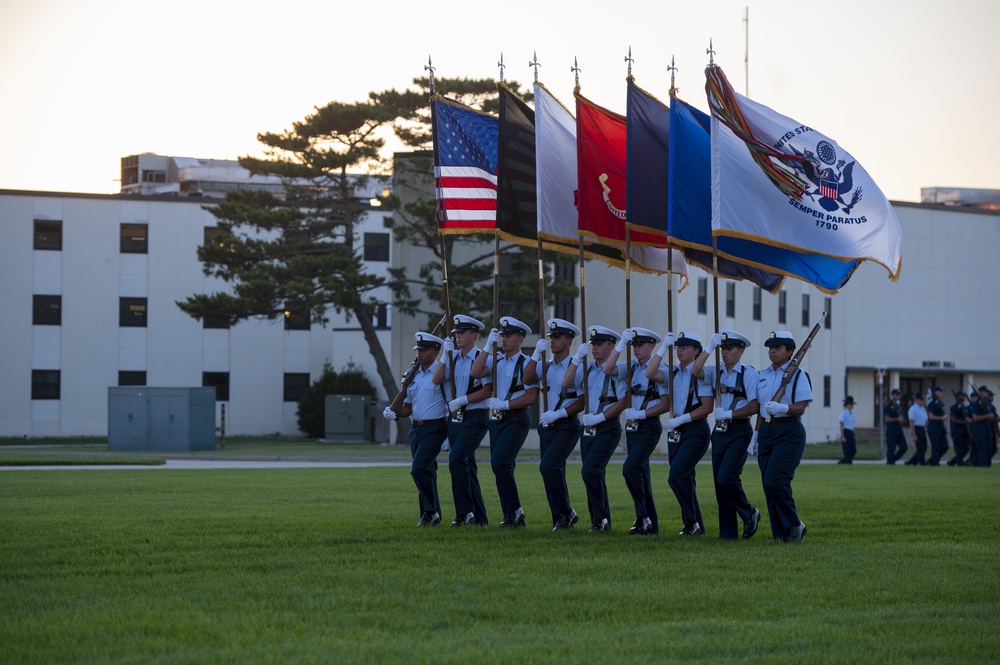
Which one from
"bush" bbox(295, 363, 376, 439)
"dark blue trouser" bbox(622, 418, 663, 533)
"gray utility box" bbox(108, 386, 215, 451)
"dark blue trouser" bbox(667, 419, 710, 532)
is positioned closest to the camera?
"dark blue trouser" bbox(667, 419, 710, 532)

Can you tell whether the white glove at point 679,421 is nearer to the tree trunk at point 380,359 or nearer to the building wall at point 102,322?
the tree trunk at point 380,359

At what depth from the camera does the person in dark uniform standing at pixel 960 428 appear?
109ft

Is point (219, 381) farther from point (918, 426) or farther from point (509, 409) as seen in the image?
point (509, 409)

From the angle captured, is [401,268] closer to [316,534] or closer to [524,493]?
[524,493]

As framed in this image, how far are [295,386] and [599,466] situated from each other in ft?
161

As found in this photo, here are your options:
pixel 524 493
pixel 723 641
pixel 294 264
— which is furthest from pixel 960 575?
pixel 294 264

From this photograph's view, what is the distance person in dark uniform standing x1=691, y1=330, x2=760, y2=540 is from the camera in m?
12.6

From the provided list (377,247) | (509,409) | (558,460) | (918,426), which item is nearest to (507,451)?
(509,409)

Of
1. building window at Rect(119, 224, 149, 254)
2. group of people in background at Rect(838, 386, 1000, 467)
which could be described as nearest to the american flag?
group of people in background at Rect(838, 386, 1000, 467)

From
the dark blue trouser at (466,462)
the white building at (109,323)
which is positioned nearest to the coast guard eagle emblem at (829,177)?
the dark blue trouser at (466,462)

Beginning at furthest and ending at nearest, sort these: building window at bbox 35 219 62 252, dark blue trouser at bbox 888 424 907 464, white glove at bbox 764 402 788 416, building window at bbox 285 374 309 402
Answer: building window at bbox 285 374 309 402 < building window at bbox 35 219 62 252 < dark blue trouser at bbox 888 424 907 464 < white glove at bbox 764 402 788 416

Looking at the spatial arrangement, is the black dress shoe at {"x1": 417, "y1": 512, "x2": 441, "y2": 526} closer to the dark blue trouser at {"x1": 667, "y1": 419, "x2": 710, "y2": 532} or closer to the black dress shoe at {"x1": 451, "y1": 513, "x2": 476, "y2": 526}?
the black dress shoe at {"x1": 451, "y1": 513, "x2": 476, "y2": 526}

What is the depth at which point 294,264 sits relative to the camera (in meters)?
42.5

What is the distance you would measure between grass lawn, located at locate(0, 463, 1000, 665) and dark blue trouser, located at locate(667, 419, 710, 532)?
565 mm
